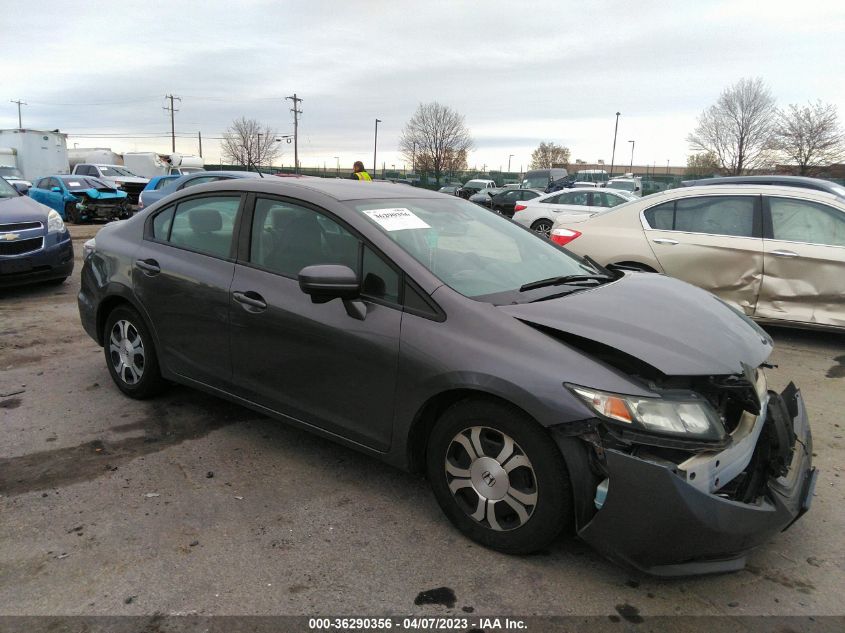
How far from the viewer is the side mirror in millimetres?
2820

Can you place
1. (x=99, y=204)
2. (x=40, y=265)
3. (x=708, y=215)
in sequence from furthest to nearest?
(x=99, y=204), (x=40, y=265), (x=708, y=215)

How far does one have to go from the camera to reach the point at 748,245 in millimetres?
5984

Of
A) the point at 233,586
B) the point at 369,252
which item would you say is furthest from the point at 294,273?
the point at 233,586

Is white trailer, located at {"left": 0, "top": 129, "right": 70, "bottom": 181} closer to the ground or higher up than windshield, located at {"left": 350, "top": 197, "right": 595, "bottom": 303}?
higher up

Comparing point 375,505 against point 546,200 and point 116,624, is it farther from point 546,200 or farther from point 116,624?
point 546,200

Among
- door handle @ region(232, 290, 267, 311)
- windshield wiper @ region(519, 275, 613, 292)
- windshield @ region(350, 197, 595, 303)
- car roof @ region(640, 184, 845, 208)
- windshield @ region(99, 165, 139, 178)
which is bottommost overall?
door handle @ region(232, 290, 267, 311)

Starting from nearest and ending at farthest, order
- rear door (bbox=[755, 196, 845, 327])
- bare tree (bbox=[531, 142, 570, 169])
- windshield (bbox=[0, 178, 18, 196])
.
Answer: rear door (bbox=[755, 196, 845, 327]), windshield (bbox=[0, 178, 18, 196]), bare tree (bbox=[531, 142, 570, 169])

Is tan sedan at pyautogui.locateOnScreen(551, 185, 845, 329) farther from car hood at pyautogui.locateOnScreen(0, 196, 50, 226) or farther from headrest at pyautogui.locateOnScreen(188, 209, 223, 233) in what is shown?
car hood at pyautogui.locateOnScreen(0, 196, 50, 226)

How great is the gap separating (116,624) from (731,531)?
2260 millimetres

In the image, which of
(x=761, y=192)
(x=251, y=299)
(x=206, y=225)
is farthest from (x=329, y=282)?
(x=761, y=192)

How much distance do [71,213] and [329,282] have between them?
65.6 feet

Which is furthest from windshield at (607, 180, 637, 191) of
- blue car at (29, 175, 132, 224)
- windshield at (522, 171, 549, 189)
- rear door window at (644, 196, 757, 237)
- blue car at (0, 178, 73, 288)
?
blue car at (0, 178, 73, 288)

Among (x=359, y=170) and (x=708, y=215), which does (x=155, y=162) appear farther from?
(x=708, y=215)

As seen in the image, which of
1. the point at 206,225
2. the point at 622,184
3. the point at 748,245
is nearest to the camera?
the point at 206,225
